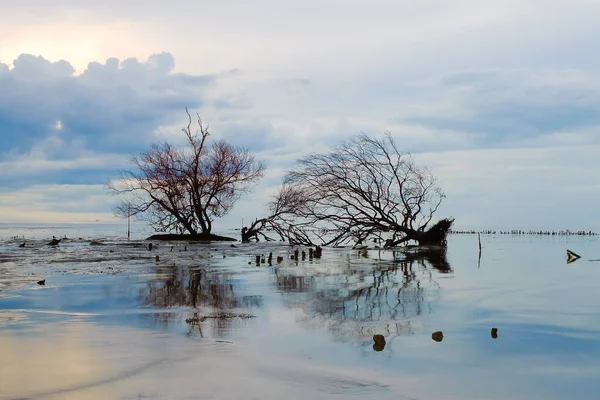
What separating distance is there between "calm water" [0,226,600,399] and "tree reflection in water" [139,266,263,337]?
4 cm

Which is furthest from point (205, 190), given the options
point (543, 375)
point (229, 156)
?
point (543, 375)

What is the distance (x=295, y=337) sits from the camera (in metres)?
8.21

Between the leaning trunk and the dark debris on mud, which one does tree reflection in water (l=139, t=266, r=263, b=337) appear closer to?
the dark debris on mud

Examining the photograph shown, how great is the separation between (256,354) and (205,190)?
31.7 meters

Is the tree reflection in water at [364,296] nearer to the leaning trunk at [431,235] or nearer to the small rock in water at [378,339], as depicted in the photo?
the small rock in water at [378,339]

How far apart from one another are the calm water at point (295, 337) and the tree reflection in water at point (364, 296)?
5 centimetres

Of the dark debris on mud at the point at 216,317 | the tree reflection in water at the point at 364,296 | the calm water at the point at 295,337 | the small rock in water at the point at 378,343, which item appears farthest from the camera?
the dark debris on mud at the point at 216,317

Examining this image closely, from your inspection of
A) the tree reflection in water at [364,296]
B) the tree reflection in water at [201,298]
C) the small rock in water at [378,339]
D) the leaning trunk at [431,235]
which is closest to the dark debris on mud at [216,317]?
the tree reflection in water at [201,298]

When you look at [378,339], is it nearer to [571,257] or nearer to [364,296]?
[364,296]

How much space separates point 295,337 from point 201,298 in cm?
406

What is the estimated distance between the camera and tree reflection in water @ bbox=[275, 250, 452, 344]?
9016mm

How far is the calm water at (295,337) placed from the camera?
593 cm

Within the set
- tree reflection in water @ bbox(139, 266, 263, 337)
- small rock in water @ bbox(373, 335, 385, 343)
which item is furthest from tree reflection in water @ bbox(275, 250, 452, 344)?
tree reflection in water @ bbox(139, 266, 263, 337)

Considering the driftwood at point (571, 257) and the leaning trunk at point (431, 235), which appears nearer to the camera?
the driftwood at point (571, 257)
